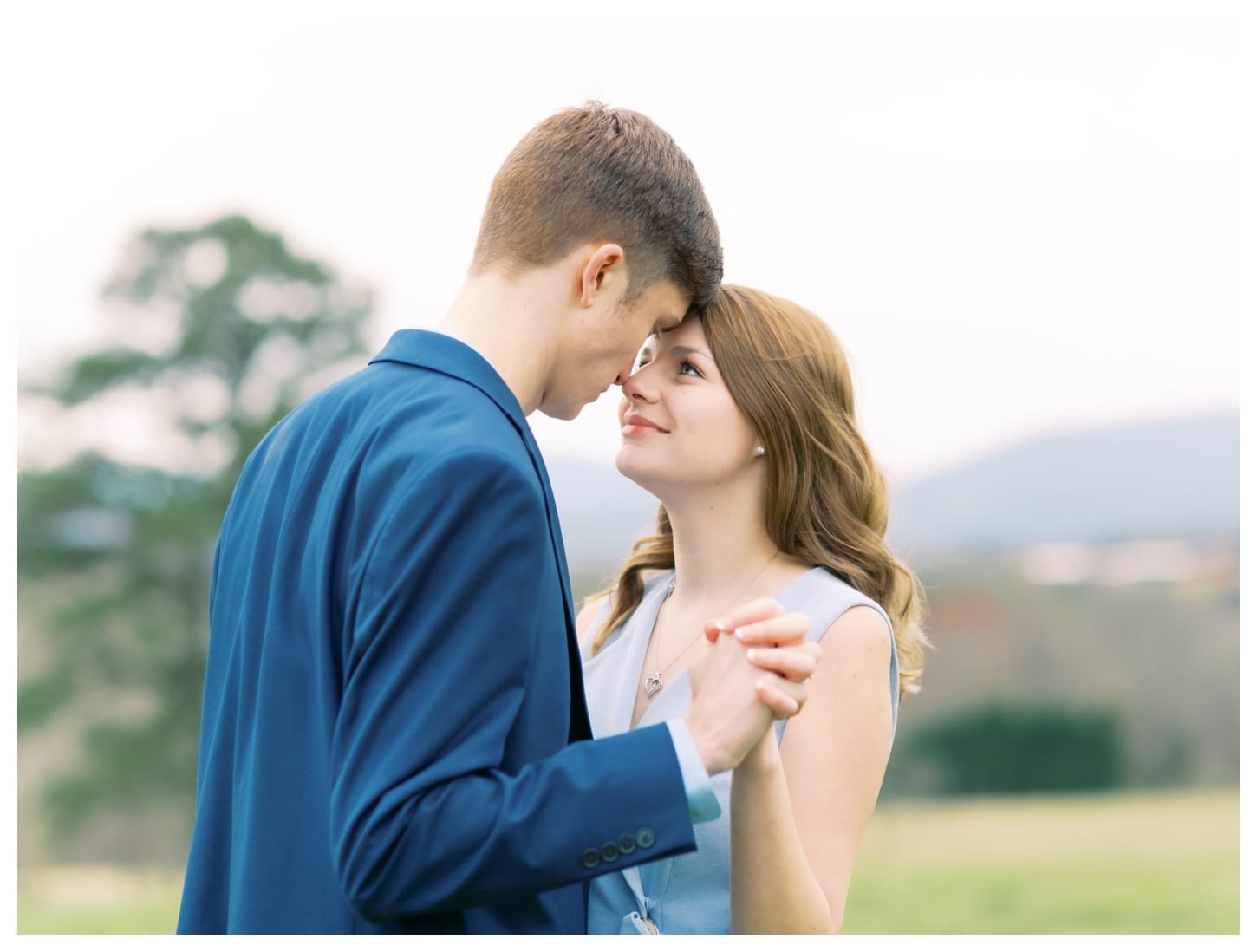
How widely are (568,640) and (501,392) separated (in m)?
0.46

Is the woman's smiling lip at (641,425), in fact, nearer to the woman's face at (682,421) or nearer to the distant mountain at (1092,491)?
the woman's face at (682,421)

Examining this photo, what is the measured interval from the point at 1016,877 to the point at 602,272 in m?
16.3

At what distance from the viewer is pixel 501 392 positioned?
7.29ft

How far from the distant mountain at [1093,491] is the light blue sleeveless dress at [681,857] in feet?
61.8

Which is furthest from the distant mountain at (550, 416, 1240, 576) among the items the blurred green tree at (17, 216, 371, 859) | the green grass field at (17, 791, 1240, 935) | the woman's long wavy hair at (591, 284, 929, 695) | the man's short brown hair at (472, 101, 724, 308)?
the man's short brown hair at (472, 101, 724, 308)

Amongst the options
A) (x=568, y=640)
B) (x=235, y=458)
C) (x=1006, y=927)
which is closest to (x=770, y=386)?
(x=568, y=640)

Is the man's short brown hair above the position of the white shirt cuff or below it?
above

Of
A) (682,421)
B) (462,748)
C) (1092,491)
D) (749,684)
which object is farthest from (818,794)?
(1092,491)

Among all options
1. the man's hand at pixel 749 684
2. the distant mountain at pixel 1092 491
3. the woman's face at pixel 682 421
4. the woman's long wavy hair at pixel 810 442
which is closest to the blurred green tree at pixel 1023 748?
the distant mountain at pixel 1092 491

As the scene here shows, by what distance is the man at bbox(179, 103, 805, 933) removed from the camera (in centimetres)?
183

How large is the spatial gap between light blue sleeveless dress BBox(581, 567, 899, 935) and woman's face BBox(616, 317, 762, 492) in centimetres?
38

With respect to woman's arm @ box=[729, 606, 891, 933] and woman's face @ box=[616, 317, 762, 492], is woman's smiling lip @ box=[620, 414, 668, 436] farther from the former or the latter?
woman's arm @ box=[729, 606, 891, 933]

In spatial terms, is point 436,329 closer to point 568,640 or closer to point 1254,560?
point 568,640

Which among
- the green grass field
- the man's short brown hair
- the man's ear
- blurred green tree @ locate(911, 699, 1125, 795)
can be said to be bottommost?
the green grass field
